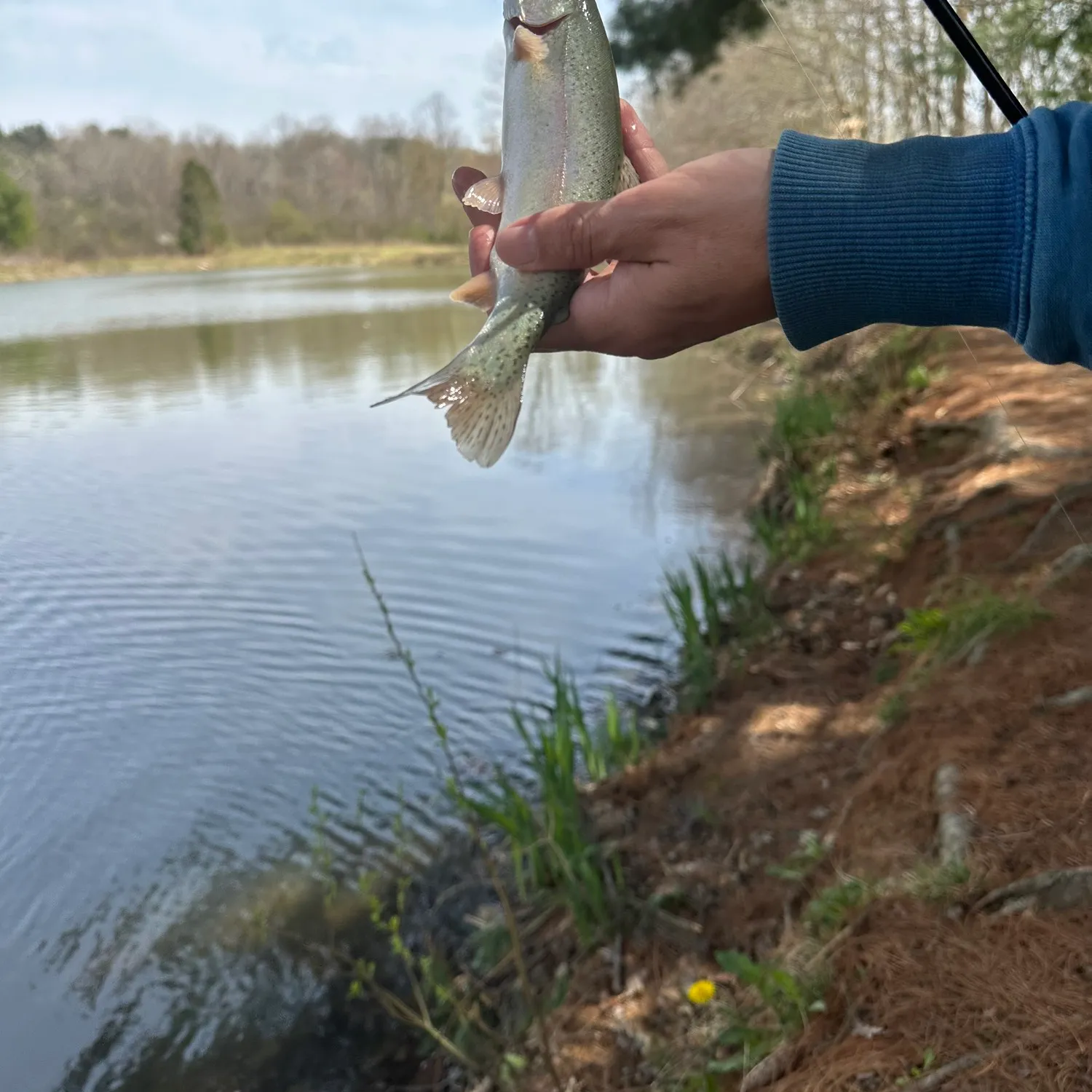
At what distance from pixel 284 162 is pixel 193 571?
817 inches

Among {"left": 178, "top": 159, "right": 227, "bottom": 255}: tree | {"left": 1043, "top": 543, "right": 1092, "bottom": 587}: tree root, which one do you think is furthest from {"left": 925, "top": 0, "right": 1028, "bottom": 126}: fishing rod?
{"left": 178, "top": 159, "right": 227, "bottom": 255}: tree

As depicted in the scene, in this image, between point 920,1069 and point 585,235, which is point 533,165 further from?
point 920,1069

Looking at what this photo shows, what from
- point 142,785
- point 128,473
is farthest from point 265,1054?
point 128,473

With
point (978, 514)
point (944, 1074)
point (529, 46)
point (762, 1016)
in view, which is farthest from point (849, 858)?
point (978, 514)

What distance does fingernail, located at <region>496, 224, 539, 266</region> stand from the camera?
1.81 metres

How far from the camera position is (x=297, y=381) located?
1753cm

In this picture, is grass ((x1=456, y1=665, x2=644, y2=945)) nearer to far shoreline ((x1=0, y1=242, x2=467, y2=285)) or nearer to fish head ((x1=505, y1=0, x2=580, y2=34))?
fish head ((x1=505, y1=0, x2=580, y2=34))

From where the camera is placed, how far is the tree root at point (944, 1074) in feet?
6.69

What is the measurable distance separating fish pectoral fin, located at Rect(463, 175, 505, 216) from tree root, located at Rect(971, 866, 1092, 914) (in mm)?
2074

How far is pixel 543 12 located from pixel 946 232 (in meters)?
0.85

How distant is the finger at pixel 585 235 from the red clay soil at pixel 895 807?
1.79 meters

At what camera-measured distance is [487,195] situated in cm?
197

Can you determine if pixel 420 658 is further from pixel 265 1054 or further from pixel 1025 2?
pixel 1025 2

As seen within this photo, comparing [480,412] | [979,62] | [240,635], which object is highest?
[979,62]
